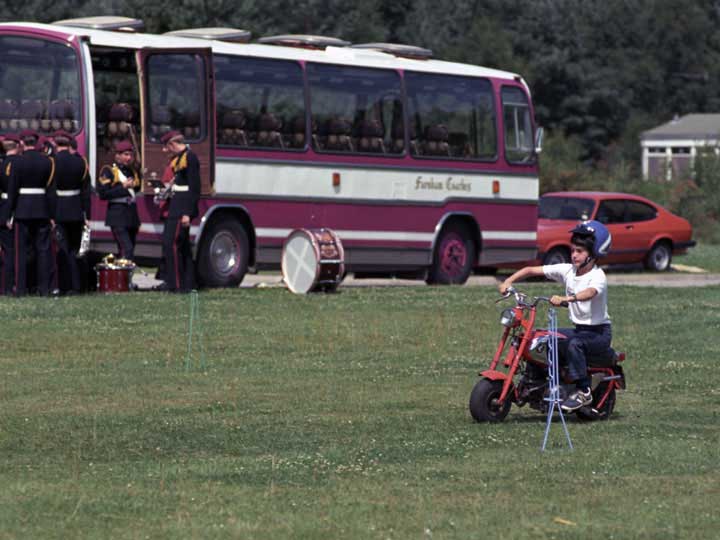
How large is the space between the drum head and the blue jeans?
38.1ft

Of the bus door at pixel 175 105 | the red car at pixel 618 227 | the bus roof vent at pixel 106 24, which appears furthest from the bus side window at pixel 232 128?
the red car at pixel 618 227

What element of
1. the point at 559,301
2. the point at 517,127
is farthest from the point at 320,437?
the point at 517,127

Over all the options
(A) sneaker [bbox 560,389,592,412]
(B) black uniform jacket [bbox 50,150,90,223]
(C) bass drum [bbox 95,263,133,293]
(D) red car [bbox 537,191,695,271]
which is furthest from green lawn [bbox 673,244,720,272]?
(A) sneaker [bbox 560,389,592,412]

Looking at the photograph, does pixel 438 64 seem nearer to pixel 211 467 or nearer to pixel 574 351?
pixel 574 351

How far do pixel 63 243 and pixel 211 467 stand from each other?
1249 centimetres

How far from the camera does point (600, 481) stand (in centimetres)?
1016

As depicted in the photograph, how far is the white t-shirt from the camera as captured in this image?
12.5 m

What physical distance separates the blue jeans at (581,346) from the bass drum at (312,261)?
37.9ft

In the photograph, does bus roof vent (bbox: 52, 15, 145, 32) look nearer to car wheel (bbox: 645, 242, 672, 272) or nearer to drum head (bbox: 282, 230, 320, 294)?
drum head (bbox: 282, 230, 320, 294)

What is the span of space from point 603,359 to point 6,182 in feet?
36.4

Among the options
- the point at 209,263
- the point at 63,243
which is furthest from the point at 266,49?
the point at 63,243

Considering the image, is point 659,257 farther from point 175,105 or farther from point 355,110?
point 175,105

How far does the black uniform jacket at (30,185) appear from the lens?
22.0m

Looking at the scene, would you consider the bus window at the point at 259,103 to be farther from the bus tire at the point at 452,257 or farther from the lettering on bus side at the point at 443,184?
the bus tire at the point at 452,257
